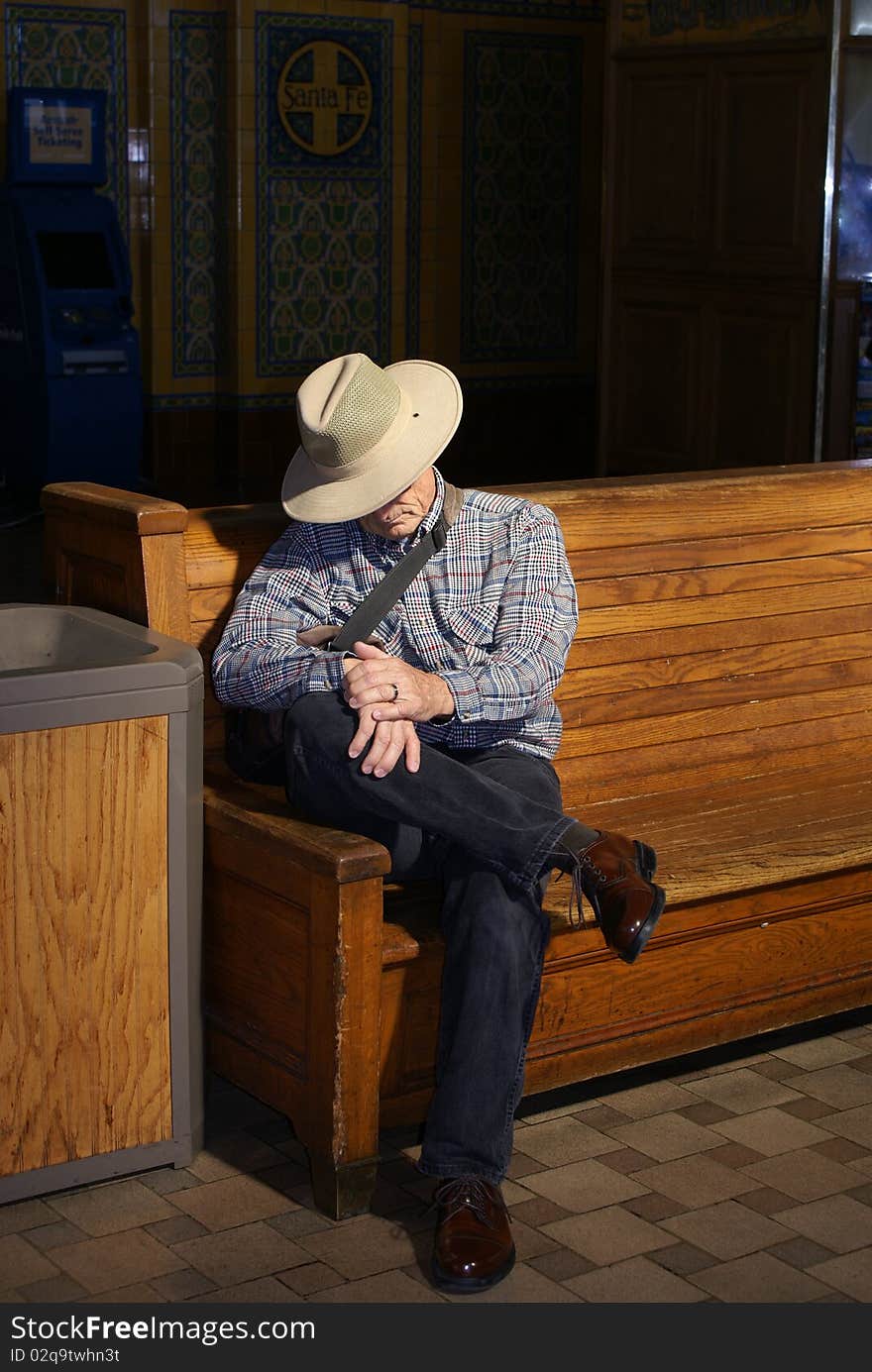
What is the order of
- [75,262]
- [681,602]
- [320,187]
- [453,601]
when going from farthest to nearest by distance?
[320,187] → [75,262] → [681,602] → [453,601]

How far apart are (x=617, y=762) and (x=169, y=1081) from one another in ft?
3.67

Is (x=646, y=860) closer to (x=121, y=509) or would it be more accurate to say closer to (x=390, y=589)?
(x=390, y=589)

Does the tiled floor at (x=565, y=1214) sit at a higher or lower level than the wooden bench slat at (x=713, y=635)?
lower

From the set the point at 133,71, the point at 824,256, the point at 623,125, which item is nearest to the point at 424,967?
the point at 824,256

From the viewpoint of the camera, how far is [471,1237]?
260 cm

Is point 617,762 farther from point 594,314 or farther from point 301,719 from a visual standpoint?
point 594,314

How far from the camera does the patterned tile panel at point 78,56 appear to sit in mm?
8625

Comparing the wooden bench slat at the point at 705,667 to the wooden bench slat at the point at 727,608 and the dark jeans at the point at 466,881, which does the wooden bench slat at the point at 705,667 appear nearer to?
the wooden bench slat at the point at 727,608

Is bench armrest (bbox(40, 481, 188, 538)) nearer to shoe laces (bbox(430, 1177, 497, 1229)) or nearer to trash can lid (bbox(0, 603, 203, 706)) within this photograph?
trash can lid (bbox(0, 603, 203, 706))

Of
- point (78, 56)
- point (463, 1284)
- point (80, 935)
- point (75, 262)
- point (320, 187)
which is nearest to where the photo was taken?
point (463, 1284)

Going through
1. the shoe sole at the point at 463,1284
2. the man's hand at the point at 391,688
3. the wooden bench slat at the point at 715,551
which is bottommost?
the shoe sole at the point at 463,1284

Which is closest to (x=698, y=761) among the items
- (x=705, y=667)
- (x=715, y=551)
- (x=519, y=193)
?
(x=705, y=667)

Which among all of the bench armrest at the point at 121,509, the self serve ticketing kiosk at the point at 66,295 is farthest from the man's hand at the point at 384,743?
the self serve ticketing kiosk at the point at 66,295

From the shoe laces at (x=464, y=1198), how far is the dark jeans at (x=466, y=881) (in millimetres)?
16
